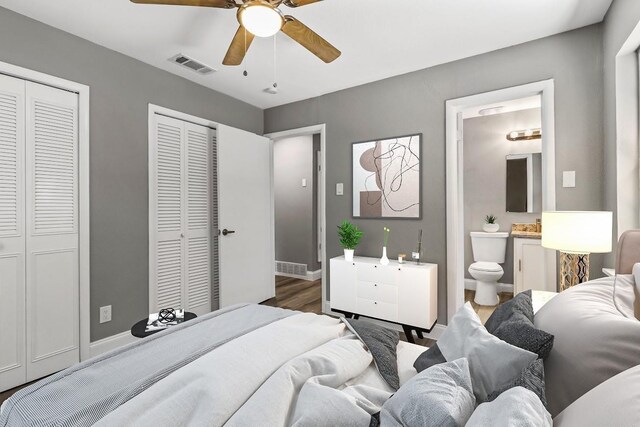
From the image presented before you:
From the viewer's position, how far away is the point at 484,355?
3.35ft

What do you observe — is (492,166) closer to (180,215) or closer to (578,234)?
(578,234)

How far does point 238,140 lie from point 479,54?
2.48m

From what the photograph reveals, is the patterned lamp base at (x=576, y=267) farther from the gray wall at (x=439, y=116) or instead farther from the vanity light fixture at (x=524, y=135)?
the vanity light fixture at (x=524, y=135)

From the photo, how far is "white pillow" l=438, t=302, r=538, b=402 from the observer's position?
3.07ft

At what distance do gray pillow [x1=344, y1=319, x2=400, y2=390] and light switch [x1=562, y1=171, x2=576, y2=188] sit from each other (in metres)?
1.90

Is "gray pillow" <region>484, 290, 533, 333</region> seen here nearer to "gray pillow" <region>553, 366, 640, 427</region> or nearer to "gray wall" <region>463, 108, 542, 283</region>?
"gray pillow" <region>553, 366, 640, 427</region>

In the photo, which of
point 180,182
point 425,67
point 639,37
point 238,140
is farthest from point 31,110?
point 639,37

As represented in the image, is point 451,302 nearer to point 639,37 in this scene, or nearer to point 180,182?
point 639,37

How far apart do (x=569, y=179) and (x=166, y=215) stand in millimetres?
3413

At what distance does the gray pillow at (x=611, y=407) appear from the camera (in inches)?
20.8

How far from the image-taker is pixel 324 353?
47.6 inches

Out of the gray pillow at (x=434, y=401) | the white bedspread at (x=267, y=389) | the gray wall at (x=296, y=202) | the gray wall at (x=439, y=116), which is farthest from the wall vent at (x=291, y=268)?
the gray pillow at (x=434, y=401)

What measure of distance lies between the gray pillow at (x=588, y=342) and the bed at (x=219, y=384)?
496mm

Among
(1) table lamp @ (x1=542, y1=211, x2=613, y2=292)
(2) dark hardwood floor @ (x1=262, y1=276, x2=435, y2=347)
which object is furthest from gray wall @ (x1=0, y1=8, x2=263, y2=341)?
(1) table lamp @ (x1=542, y1=211, x2=613, y2=292)
